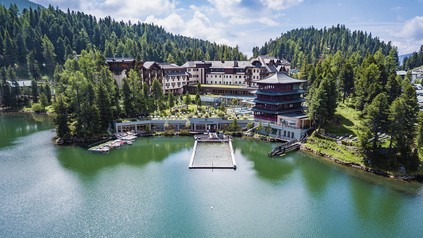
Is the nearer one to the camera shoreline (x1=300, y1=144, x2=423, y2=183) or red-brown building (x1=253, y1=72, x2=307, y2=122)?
shoreline (x1=300, y1=144, x2=423, y2=183)

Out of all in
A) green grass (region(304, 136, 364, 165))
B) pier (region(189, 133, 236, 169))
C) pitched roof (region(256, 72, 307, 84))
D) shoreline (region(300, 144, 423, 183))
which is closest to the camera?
shoreline (region(300, 144, 423, 183))

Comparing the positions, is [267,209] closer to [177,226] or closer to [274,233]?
[274,233]

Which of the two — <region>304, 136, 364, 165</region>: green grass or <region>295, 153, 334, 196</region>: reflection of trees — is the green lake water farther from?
<region>304, 136, 364, 165</region>: green grass

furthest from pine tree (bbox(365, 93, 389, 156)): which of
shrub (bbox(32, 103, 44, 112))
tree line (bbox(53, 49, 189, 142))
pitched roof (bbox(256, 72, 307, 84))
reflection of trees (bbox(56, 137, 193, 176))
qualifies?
shrub (bbox(32, 103, 44, 112))

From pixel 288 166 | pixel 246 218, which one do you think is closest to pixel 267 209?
pixel 246 218

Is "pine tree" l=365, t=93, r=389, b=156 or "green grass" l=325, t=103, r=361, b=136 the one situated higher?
"pine tree" l=365, t=93, r=389, b=156

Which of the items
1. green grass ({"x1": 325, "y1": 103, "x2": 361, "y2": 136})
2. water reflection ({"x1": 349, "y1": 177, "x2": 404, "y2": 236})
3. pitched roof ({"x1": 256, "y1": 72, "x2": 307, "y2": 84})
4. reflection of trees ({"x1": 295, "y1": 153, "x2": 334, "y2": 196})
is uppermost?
pitched roof ({"x1": 256, "y1": 72, "x2": 307, "y2": 84})

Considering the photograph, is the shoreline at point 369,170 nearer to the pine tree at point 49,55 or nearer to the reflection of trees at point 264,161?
the reflection of trees at point 264,161
